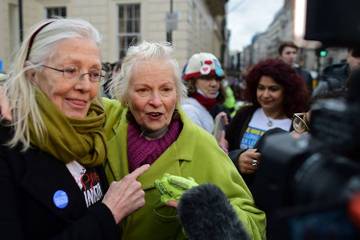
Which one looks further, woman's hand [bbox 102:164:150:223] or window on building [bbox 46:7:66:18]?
window on building [bbox 46:7:66:18]

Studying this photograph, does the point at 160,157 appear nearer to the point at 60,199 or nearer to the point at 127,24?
the point at 60,199

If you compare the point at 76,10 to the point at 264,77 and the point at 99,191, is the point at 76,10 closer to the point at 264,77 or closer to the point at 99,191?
the point at 264,77

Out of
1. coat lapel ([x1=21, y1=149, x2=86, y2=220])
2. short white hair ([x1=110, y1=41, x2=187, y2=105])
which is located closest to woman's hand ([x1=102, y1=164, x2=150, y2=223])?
coat lapel ([x1=21, y1=149, x2=86, y2=220])

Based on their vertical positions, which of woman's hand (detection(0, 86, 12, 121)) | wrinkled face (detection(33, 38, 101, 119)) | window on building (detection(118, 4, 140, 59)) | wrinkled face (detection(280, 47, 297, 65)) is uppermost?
window on building (detection(118, 4, 140, 59))

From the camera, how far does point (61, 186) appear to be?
1.51 m

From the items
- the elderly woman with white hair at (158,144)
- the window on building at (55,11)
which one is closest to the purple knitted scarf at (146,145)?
the elderly woman with white hair at (158,144)

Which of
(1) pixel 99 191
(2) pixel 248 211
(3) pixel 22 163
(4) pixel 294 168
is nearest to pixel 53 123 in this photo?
(3) pixel 22 163

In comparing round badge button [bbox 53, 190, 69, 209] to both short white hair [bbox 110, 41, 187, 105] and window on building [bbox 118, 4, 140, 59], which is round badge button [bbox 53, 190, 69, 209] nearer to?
short white hair [bbox 110, 41, 187, 105]

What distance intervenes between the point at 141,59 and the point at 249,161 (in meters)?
0.93

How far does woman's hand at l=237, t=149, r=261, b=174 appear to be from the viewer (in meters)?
2.45

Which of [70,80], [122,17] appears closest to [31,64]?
[70,80]

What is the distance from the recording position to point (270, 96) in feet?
10.4

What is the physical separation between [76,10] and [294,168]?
17.5 m

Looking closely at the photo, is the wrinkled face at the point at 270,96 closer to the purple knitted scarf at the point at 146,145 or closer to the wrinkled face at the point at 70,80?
the purple knitted scarf at the point at 146,145
